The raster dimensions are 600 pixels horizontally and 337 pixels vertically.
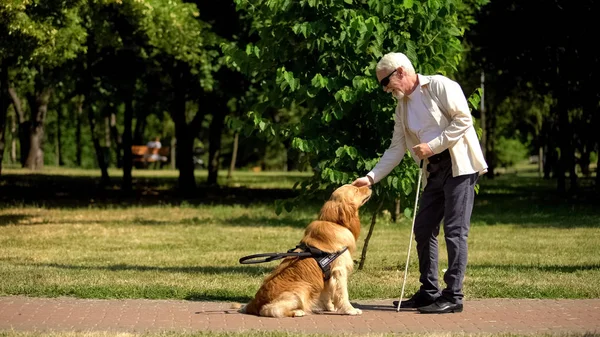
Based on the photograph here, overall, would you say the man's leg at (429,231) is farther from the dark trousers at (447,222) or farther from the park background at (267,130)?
the park background at (267,130)

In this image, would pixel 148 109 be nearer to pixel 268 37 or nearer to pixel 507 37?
pixel 507 37

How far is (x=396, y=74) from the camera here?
889 cm

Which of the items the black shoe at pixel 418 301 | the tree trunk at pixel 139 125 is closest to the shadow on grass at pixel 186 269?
the black shoe at pixel 418 301

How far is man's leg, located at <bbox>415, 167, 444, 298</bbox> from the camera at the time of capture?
9164 mm

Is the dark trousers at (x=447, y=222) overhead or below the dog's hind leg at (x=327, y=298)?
overhead

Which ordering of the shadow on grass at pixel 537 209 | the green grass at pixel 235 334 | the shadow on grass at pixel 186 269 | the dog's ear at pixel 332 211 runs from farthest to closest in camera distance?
1. the shadow on grass at pixel 537 209
2. the shadow on grass at pixel 186 269
3. the dog's ear at pixel 332 211
4. the green grass at pixel 235 334

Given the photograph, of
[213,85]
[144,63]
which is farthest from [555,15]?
[144,63]

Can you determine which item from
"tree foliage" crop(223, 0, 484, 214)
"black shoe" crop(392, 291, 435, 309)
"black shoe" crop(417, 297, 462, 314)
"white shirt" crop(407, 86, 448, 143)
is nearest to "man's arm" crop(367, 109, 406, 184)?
"white shirt" crop(407, 86, 448, 143)

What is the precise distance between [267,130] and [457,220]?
13.8 ft

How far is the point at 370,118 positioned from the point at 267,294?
411cm

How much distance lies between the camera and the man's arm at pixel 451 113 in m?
A: 8.73

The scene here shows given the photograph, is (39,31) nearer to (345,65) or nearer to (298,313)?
(345,65)

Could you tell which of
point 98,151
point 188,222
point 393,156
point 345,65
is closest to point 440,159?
point 393,156

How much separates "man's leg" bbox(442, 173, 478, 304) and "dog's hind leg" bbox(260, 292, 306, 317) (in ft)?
4.64
